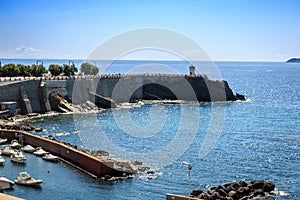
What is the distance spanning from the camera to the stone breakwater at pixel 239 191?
3188 cm

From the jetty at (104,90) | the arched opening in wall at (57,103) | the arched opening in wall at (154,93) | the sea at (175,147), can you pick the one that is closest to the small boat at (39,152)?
the sea at (175,147)

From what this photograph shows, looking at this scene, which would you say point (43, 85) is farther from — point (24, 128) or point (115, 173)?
point (115, 173)

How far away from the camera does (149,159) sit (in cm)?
4525

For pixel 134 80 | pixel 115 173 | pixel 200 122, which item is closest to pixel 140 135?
pixel 200 122

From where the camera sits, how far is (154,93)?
99.9 meters

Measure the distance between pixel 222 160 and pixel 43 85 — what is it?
41.3 metres

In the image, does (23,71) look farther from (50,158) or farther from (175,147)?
(50,158)

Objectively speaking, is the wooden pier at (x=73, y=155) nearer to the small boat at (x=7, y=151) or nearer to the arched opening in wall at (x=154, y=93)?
→ the small boat at (x=7, y=151)

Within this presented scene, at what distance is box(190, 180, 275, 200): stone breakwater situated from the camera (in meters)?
31.9

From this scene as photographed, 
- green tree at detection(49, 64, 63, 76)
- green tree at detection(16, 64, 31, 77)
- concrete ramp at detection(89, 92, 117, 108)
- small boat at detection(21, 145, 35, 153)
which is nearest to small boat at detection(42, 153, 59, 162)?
small boat at detection(21, 145, 35, 153)

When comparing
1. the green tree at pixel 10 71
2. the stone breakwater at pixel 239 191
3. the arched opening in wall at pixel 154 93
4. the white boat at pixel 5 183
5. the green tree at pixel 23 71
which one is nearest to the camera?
the stone breakwater at pixel 239 191

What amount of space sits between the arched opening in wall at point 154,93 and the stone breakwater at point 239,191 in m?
63.1

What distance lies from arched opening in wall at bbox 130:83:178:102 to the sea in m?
7.49

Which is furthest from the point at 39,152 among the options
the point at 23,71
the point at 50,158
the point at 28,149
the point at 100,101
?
the point at 23,71
